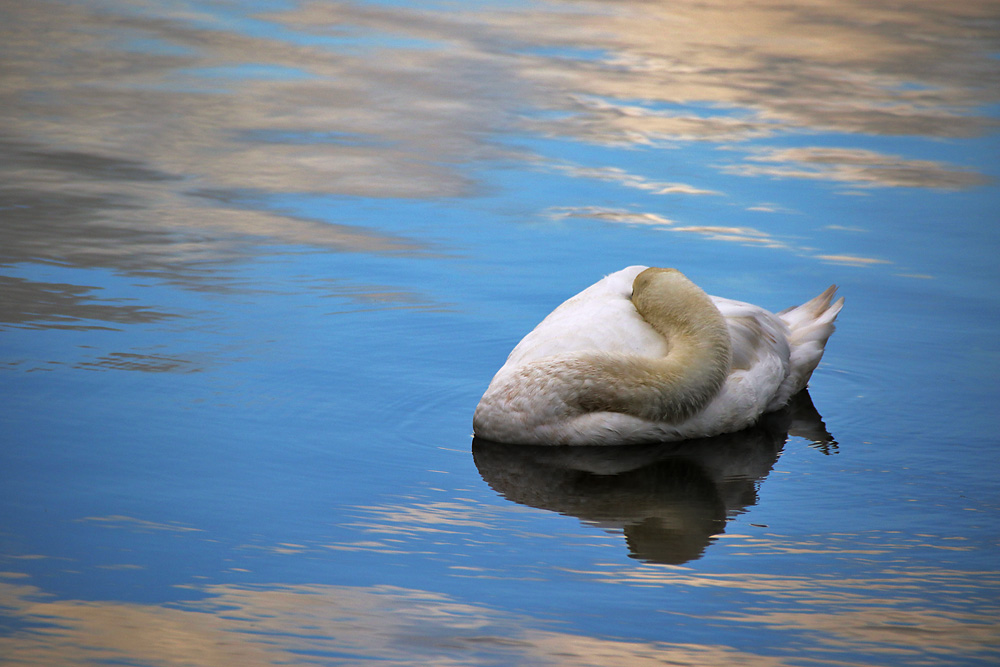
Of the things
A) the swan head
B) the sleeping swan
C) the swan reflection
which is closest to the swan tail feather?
the sleeping swan

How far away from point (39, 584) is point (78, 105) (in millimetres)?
10788

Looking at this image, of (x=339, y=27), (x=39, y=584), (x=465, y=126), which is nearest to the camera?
(x=39, y=584)

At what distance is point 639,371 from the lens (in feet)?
23.9

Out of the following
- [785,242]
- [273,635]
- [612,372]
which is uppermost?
[785,242]

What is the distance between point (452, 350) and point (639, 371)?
1.69 meters

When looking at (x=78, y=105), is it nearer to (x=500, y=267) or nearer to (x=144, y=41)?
(x=144, y=41)

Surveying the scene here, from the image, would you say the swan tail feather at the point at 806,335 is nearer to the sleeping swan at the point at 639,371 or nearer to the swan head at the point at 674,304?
the sleeping swan at the point at 639,371

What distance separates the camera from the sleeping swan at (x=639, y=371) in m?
7.21

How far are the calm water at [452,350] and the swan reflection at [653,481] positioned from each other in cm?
3

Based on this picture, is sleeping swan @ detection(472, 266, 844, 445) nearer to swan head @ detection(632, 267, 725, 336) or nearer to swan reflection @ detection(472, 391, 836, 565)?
swan head @ detection(632, 267, 725, 336)

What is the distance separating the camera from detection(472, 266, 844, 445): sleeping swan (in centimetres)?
721

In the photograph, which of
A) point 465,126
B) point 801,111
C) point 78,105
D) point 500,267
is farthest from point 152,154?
point 801,111

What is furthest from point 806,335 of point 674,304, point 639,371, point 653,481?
point 653,481

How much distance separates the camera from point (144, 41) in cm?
1820
